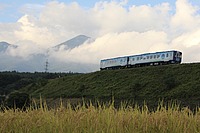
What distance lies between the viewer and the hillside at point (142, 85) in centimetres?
4834

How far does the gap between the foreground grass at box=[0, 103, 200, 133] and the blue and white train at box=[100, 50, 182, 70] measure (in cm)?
5432

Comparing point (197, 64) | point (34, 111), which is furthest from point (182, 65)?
point (34, 111)

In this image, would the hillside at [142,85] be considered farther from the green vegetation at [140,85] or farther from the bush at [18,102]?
the bush at [18,102]

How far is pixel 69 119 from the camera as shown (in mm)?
5719

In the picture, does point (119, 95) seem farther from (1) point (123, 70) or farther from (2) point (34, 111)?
(2) point (34, 111)

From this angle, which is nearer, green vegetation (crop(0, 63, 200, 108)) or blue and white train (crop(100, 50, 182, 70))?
green vegetation (crop(0, 63, 200, 108))

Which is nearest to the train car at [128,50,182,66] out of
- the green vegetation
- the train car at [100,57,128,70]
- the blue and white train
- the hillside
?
the blue and white train

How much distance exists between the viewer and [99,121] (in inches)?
222

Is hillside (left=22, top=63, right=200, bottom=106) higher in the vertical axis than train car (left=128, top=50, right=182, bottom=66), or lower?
lower

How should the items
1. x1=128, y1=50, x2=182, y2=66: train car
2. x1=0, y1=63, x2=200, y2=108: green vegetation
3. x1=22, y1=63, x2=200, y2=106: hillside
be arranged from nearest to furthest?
x1=0, y1=63, x2=200, y2=108: green vegetation
x1=22, y1=63, x2=200, y2=106: hillside
x1=128, y1=50, x2=182, y2=66: train car

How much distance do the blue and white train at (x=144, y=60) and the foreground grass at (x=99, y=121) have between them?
54320mm

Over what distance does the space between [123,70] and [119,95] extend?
14.1 metres

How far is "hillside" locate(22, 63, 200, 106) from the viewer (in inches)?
1903

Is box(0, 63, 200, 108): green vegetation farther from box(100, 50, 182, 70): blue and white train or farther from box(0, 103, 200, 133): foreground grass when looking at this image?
box(0, 103, 200, 133): foreground grass
